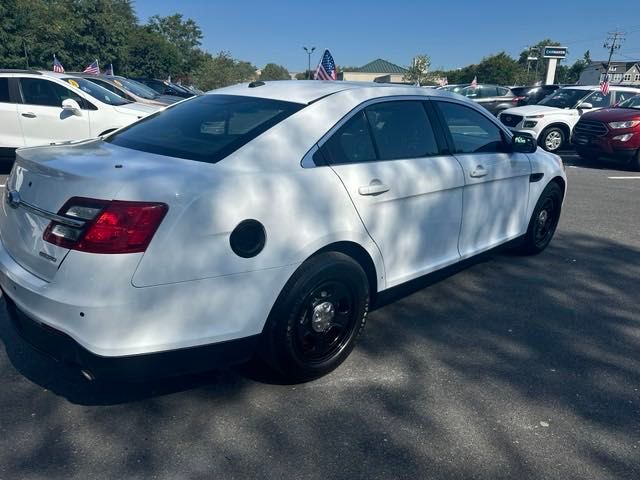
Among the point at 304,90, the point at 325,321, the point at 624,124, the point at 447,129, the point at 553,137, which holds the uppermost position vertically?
the point at 304,90

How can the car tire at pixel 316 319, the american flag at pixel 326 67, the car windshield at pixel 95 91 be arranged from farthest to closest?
the american flag at pixel 326 67 < the car windshield at pixel 95 91 < the car tire at pixel 316 319

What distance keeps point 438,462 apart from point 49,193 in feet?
7.27

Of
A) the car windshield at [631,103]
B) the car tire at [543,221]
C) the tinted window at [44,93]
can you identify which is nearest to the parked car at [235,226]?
the car tire at [543,221]

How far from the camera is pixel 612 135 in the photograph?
1115 cm

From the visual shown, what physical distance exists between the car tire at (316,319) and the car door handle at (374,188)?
1.31 ft

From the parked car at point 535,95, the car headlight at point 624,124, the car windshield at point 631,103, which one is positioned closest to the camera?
the car headlight at point 624,124

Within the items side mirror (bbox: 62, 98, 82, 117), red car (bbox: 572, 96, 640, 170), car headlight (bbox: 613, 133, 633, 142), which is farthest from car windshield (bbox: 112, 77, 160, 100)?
car headlight (bbox: 613, 133, 633, 142)

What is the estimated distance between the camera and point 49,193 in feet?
8.33

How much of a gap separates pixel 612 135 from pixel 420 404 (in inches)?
407

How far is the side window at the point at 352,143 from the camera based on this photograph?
3.08 m

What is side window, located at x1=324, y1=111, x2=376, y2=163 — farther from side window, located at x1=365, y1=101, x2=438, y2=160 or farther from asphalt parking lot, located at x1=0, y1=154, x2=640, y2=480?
asphalt parking lot, located at x1=0, y1=154, x2=640, y2=480

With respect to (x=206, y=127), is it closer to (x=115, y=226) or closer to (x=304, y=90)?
(x=304, y=90)

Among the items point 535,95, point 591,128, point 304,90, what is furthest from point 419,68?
point 304,90

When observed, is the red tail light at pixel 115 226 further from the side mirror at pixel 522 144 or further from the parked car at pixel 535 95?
the parked car at pixel 535 95
